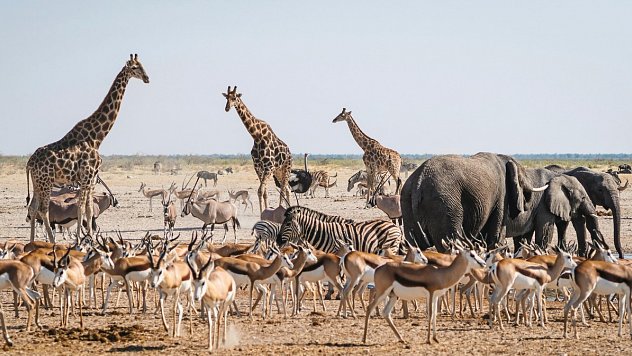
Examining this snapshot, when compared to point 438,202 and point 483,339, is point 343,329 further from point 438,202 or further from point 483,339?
point 438,202

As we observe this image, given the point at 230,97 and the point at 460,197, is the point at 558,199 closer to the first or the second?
the point at 460,197

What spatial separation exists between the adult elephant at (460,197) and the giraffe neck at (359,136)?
1250 centimetres

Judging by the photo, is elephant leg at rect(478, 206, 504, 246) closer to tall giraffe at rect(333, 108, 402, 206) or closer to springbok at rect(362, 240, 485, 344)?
springbok at rect(362, 240, 485, 344)

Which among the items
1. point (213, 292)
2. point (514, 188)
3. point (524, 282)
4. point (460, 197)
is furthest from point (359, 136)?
point (213, 292)

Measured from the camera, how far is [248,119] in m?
25.5

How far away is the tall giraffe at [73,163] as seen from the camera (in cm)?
2091

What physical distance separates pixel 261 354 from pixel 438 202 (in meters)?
6.57

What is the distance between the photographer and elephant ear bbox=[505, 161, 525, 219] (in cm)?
1877

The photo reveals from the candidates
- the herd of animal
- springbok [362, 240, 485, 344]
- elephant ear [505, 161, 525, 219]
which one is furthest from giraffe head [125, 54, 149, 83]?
springbok [362, 240, 485, 344]

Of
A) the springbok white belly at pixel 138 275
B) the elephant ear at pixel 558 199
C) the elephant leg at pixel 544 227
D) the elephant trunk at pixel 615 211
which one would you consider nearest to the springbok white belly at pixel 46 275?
the springbok white belly at pixel 138 275

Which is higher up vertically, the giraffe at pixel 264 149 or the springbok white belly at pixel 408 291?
the giraffe at pixel 264 149

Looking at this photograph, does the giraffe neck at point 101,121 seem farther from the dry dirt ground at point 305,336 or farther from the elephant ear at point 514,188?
the elephant ear at point 514,188

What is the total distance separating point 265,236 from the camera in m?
20.9

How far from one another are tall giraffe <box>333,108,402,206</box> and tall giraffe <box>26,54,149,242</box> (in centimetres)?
1089
